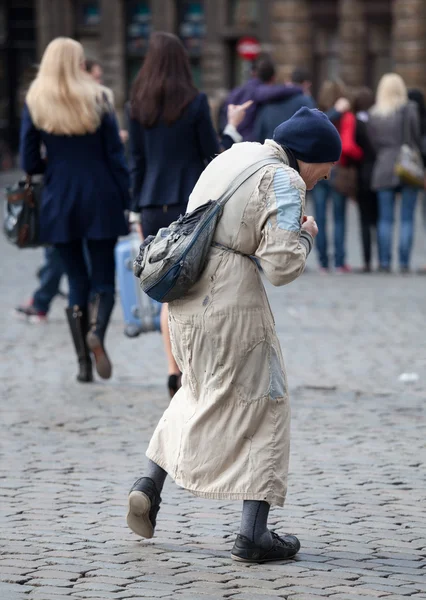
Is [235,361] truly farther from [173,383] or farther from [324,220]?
[324,220]

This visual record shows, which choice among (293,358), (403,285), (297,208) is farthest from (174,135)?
(403,285)

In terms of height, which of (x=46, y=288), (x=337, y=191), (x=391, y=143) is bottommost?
(x=337, y=191)

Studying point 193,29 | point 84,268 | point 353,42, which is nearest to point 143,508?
point 84,268

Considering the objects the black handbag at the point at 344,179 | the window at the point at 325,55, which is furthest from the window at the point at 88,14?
the black handbag at the point at 344,179

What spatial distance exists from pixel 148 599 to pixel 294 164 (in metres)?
1.46

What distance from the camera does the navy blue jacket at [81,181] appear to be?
8.44m

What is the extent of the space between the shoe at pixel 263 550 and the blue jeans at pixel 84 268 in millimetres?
3757

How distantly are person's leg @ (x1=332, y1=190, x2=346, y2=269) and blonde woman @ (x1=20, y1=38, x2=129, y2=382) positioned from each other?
262 inches

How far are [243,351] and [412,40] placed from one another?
26.6 m

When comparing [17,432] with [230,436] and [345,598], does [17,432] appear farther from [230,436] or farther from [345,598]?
[345,598]

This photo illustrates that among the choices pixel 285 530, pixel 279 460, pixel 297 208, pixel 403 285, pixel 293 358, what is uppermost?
pixel 297 208

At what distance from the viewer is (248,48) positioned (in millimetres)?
34688

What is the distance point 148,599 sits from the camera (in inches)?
177

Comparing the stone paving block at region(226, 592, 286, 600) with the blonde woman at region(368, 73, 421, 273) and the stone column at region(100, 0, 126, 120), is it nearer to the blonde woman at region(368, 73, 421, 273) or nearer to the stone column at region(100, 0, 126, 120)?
the blonde woman at region(368, 73, 421, 273)
